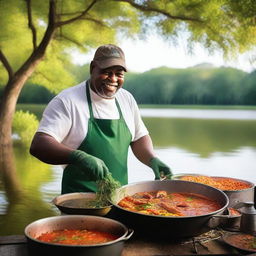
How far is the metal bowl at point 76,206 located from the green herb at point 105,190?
1.8 inches

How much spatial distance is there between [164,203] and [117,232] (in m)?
0.47

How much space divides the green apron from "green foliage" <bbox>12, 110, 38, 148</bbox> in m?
13.2

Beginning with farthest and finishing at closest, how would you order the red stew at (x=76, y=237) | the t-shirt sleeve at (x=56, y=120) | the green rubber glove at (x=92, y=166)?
the t-shirt sleeve at (x=56, y=120) → the green rubber glove at (x=92, y=166) → the red stew at (x=76, y=237)

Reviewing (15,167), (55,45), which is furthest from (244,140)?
(15,167)

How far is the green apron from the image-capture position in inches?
117

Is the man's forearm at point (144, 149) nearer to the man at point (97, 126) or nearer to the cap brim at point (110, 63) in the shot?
the man at point (97, 126)

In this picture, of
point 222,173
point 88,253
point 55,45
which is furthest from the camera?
point 55,45

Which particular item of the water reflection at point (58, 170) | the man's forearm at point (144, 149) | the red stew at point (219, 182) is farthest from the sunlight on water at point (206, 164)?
the man's forearm at point (144, 149)

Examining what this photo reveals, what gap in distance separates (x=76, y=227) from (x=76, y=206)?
21cm

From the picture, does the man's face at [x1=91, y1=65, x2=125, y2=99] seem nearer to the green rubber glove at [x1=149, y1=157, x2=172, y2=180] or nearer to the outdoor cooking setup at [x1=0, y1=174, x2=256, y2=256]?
the green rubber glove at [x1=149, y1=157, x2=172, y2=180]

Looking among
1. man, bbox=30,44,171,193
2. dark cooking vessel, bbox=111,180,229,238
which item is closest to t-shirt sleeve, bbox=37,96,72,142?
man, bbox=30,44,171,193

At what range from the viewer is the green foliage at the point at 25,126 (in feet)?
52.3

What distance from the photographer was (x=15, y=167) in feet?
37.0

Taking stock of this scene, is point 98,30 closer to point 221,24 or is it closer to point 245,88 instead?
point 221,24
